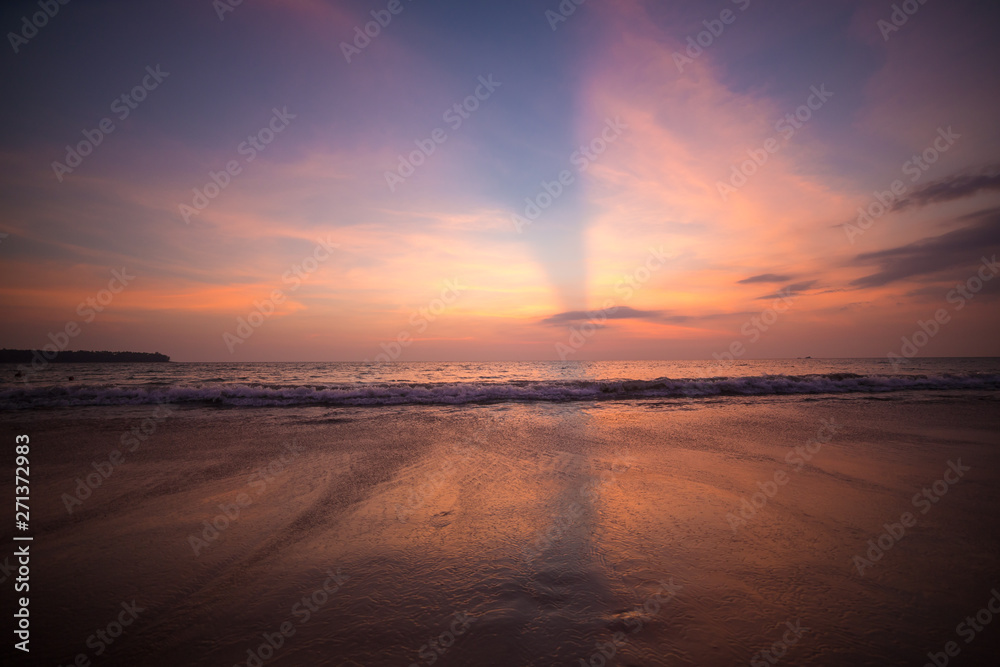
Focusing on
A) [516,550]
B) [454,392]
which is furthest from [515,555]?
[454,392]

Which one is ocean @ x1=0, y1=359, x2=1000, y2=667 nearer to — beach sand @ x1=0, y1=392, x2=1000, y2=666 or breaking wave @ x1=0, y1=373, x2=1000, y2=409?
beach sand @ x1=0, y1=392, x2=1000, y2=666

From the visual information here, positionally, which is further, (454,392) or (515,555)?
(454,392)

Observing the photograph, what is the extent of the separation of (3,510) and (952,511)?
10247 mm

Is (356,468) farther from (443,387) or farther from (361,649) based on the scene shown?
(443,387)

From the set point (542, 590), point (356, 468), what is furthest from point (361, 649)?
point (356, 468)

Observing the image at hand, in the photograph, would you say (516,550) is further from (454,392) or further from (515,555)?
(454,392)

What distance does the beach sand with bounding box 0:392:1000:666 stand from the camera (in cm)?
226

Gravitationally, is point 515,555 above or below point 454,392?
below

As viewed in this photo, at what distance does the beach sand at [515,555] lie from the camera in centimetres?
226

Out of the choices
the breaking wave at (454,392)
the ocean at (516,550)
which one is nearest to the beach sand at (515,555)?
the ocean at (516,550)

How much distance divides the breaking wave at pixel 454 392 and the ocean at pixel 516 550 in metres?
7.76

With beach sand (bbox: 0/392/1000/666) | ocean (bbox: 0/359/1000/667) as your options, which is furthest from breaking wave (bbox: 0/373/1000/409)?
beach sand (bbox: 0/392/1000/666)

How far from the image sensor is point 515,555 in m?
3.24

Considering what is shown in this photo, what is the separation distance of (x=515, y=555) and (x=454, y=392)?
1381 centimetres
